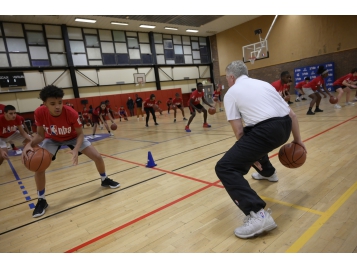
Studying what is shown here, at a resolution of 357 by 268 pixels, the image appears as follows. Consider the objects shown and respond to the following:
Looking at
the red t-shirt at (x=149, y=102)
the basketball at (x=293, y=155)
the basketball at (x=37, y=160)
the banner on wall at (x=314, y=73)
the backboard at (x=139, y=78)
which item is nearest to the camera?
the basketball at (x=293, y=155)

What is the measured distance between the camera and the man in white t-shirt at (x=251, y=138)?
215cm

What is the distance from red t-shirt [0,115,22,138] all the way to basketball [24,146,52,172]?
11.3ft

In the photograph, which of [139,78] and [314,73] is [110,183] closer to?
[139,78]

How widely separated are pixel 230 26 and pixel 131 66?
10.8 meters

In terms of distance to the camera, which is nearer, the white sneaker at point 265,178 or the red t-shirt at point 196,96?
the white sneaker at point 265,178

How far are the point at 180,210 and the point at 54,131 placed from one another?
2.13m

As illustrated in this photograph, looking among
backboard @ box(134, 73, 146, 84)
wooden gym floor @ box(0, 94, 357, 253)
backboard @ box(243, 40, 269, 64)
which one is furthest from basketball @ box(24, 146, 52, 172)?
backboard @ box(134, 73, 146, 84)

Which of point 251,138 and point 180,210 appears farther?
point 180,210

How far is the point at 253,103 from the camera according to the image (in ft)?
7.20

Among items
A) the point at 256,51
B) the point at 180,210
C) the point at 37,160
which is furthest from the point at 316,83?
the point at 256,51

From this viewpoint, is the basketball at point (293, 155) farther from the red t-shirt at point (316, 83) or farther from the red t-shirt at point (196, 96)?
the red t-shirt at point (316, 83)

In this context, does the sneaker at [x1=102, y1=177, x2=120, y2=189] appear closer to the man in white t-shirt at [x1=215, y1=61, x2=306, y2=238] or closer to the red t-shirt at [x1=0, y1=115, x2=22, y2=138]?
the man in white t-shirt at [x1=215, y1=61, x2=306, y2=238]

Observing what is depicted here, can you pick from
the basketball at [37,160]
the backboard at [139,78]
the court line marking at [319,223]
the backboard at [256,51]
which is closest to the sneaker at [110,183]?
the basketball at [37,160]

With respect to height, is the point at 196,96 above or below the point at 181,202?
above
